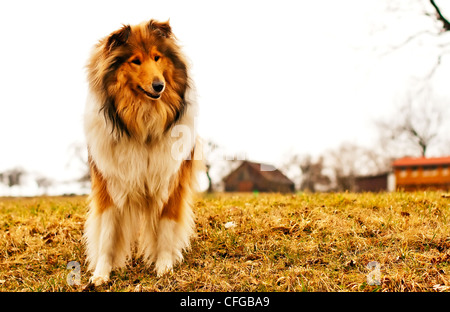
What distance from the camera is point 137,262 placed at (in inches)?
165

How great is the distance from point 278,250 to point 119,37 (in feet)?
8.24

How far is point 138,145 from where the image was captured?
3697 mm

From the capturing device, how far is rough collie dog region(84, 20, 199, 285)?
3.55m

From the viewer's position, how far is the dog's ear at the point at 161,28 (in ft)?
12.1

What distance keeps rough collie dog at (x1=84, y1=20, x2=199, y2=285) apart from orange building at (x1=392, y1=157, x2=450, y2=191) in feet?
55.7

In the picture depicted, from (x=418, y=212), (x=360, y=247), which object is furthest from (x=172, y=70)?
(x=418, y=212)

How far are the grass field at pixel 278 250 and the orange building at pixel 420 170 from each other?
14.3 m

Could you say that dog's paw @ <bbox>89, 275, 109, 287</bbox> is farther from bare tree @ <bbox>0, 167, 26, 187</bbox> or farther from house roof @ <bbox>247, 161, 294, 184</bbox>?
house roof @ <bbox>247, 161, 294, 184</bbox>

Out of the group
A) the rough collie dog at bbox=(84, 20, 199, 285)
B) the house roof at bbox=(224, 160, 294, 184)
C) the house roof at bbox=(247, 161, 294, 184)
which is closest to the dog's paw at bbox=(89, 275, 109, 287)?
the rough collie dog at bbox=(84, 20, 199, 285)

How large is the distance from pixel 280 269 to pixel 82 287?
5.83 ft

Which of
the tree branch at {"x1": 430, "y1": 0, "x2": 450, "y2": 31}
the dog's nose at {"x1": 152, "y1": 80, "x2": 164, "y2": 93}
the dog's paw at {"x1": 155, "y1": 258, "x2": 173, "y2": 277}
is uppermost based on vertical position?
the tree branch at {"x1": 430, "y1": 0, "x2": 450, "y2": 31}

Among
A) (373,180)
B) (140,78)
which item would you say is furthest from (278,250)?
(373,180)

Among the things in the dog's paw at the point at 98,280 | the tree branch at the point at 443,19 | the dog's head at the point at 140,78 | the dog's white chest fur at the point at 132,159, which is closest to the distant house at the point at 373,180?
the tree branch at the point at 443,19

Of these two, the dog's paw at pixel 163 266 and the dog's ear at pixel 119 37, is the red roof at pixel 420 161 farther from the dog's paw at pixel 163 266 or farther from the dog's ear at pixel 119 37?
the dog's ear at pixel 119 37
